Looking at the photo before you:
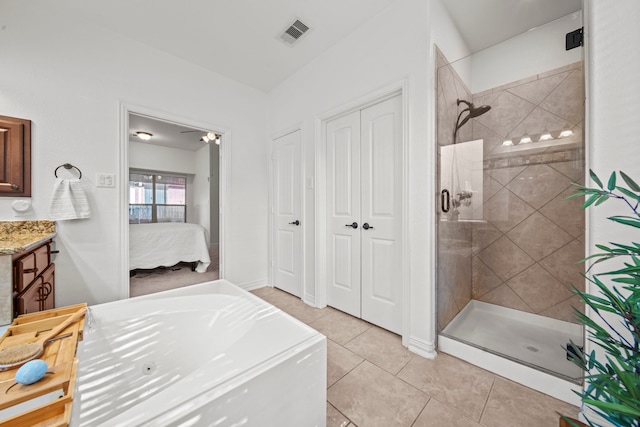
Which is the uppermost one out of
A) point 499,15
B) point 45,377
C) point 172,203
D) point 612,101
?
point 499,15

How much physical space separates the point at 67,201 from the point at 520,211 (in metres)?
3.76

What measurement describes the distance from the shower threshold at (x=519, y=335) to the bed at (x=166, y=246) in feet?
11.9

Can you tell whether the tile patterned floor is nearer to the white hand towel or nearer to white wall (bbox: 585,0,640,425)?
white wall (bbox: 585,0,640,425)

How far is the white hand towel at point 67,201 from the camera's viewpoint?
1.86 meters

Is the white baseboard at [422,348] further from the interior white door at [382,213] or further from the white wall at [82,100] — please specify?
the white wall at [82,100]

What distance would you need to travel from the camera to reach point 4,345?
0.93 metres

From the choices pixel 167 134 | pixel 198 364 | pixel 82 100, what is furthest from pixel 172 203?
pixel 198 364

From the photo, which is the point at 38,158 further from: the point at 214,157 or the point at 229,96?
the point at 214,157

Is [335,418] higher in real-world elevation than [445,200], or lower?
lower

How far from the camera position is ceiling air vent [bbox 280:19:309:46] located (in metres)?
2.12

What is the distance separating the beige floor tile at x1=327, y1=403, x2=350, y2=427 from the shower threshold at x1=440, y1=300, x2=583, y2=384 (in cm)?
99

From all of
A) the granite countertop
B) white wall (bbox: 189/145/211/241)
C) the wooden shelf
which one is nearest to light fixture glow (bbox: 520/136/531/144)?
the wooden shelf

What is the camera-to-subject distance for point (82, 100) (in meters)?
2.03

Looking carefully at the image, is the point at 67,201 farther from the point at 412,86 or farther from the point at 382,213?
the point at 412,86
